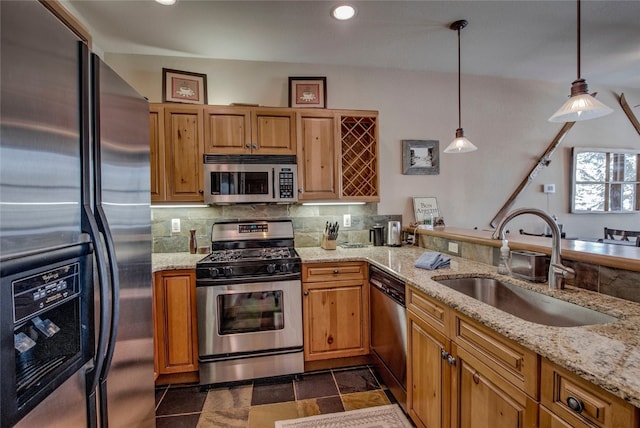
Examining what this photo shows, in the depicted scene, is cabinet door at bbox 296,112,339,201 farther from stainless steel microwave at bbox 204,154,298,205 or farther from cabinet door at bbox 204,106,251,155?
cabinet door at bbox 204,106,251,155

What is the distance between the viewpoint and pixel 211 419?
6.24 feet

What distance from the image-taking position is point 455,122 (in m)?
3.26

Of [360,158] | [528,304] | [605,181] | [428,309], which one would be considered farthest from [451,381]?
[605,181]

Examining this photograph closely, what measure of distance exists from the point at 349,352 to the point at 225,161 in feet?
6.28

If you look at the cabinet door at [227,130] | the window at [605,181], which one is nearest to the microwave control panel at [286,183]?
the cabinet door at [227,130]

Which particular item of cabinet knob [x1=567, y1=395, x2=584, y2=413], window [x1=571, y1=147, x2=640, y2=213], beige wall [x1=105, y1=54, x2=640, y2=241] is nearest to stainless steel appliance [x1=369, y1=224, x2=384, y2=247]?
beige wall [x1=105, y1=54, x2=640, y2=241]

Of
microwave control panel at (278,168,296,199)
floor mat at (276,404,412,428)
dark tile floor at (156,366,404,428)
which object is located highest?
microwave control panel at (278,168,296,199)

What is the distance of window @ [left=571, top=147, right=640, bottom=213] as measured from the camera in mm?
3566

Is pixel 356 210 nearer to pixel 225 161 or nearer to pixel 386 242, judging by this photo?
pixel 386 242

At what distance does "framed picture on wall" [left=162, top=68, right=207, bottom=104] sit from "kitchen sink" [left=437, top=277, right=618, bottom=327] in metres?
2.57

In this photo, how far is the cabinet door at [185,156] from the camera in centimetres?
244

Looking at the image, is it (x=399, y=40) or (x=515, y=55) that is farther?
(x=515, y=55)

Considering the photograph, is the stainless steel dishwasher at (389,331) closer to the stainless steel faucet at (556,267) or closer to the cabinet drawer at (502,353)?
the cabinet drawer at (502,353)

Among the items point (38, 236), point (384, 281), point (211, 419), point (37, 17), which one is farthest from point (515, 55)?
point (211, 419)
